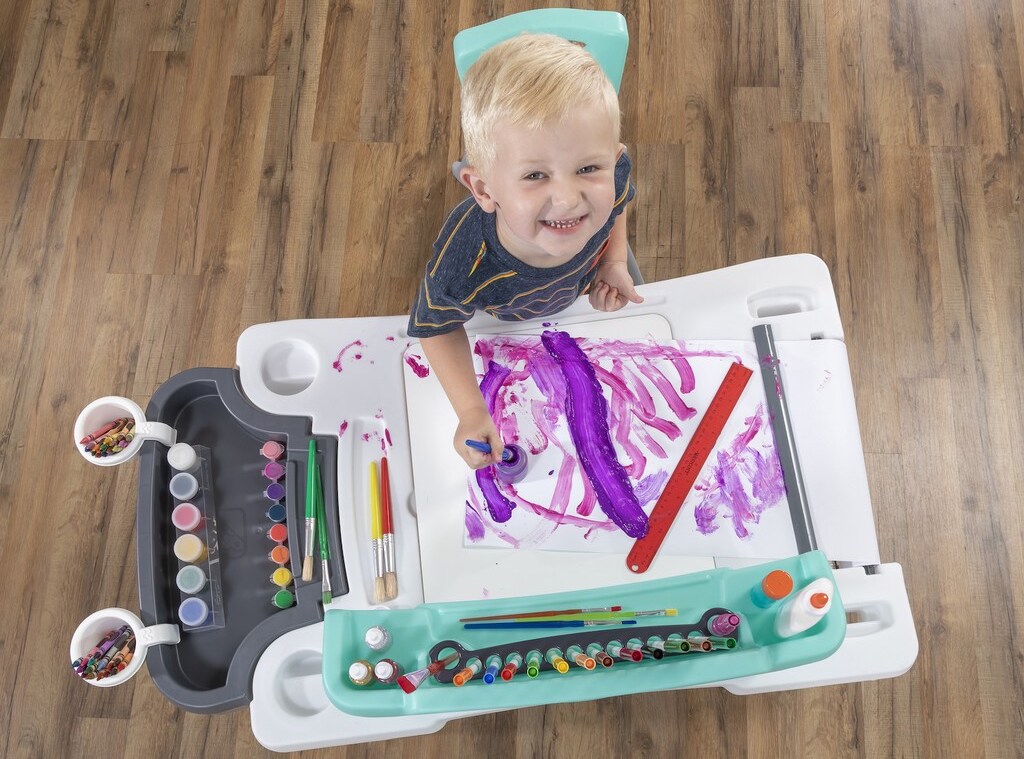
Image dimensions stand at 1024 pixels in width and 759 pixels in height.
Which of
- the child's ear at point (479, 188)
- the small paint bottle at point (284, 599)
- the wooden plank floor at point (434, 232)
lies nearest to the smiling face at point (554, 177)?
the child's ear at point (479, 188)

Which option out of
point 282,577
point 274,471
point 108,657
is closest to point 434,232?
point 274,471

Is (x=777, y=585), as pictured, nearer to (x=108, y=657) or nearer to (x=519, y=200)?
(x=519, y=200)

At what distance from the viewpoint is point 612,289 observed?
1.14 metres

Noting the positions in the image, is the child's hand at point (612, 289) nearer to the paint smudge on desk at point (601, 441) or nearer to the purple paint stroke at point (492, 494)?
the paint smudge on desk at point (601, 441)

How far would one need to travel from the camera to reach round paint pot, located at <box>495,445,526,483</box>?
1047mm

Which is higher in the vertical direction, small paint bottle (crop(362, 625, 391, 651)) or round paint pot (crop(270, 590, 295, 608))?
round paint pot (crop(270, 590, 295, 608))

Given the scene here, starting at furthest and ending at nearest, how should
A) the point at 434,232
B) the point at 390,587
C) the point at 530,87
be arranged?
1. the point at 434,232
2. the point at 390,587
3. the point at 530,87

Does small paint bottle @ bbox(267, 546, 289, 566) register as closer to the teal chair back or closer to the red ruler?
the red ruler

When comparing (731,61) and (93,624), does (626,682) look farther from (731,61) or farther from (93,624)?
(731,61)

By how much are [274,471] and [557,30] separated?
73 centimetres

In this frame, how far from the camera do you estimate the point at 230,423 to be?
1.11m

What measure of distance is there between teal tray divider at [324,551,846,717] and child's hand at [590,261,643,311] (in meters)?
0.41

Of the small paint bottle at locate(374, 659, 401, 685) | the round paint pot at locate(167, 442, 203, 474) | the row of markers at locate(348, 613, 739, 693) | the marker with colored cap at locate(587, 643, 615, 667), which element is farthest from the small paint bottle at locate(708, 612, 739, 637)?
the round paint pot at locate(167, 442, 203, 474)

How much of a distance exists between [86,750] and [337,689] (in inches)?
43.8
